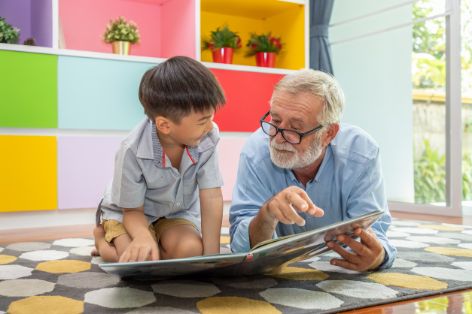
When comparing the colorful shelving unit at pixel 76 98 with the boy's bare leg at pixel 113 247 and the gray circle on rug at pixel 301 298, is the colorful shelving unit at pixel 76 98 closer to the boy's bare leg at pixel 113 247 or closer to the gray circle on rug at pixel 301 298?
the boy's bare leg at pixel 113 247

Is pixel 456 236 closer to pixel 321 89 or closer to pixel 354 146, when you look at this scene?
pixel 354 146

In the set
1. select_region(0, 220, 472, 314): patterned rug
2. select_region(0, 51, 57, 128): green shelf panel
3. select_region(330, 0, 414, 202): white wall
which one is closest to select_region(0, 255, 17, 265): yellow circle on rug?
select_region(0, 220, 472, 314): patterned rug

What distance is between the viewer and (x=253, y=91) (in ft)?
10.6

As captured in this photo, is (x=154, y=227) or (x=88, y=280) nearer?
(x=88, y=280)

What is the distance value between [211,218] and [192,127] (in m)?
0.27

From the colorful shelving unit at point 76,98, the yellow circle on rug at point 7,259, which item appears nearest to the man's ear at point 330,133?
the yellow circle on rug at point 7,259

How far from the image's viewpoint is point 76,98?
269 cm

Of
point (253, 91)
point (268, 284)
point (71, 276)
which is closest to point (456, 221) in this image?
point (253, 91)

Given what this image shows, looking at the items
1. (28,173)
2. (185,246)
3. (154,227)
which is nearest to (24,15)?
(28,173)

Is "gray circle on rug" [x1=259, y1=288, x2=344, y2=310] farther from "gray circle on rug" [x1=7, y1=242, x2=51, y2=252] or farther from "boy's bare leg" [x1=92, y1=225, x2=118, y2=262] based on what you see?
"gray circle on rug" [x1=7, y1=242, x2=51, y2=252]

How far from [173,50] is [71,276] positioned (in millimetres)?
2172

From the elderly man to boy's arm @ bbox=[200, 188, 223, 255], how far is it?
0.06 meters

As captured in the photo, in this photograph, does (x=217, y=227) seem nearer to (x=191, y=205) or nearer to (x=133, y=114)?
(x=191, y=205)

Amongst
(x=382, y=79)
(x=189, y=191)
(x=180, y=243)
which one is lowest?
(x=180, y=243)
